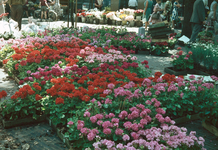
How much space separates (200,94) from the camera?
4.36 meters

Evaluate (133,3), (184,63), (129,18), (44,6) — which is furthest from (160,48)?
(133,3)

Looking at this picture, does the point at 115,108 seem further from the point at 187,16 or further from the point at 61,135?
the point at 187,16

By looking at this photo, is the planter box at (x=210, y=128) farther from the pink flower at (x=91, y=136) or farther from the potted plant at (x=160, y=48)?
the potted plant at (x=160, y=48)

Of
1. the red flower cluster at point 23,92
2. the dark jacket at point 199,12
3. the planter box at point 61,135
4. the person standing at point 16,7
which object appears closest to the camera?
the planter box at point 61,135

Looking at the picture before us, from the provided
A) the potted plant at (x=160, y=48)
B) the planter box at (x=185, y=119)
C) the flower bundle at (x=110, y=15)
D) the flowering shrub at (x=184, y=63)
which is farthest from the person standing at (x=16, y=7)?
the planter box at (x=185, y=119)

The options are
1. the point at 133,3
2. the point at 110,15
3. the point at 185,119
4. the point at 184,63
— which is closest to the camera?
the point at 185,119

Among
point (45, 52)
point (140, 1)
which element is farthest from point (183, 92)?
Answer: point (140, 1)

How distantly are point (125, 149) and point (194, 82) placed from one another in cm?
243

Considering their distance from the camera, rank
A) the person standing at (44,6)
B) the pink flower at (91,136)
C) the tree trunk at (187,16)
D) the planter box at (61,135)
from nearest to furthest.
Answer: the pink flower at (91,136)
the planter box at (61,135)
the tree trunk at (187,16)
the person standing at (44,6)

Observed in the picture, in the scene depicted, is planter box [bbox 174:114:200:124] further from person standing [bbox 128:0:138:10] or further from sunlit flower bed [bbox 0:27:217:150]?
person standing [bbox 128:0:138:10]

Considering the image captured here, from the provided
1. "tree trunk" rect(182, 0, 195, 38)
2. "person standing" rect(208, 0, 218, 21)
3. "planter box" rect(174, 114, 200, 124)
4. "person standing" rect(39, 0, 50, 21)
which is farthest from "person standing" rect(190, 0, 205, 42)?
"person standing" rect(39, 0, 50, 21)

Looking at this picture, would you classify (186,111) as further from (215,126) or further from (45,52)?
(45,52)

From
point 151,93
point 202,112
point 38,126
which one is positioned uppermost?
point 151,93

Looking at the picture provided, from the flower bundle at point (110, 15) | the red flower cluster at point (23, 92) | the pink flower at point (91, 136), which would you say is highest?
the flower bundle at point (110, 15)
